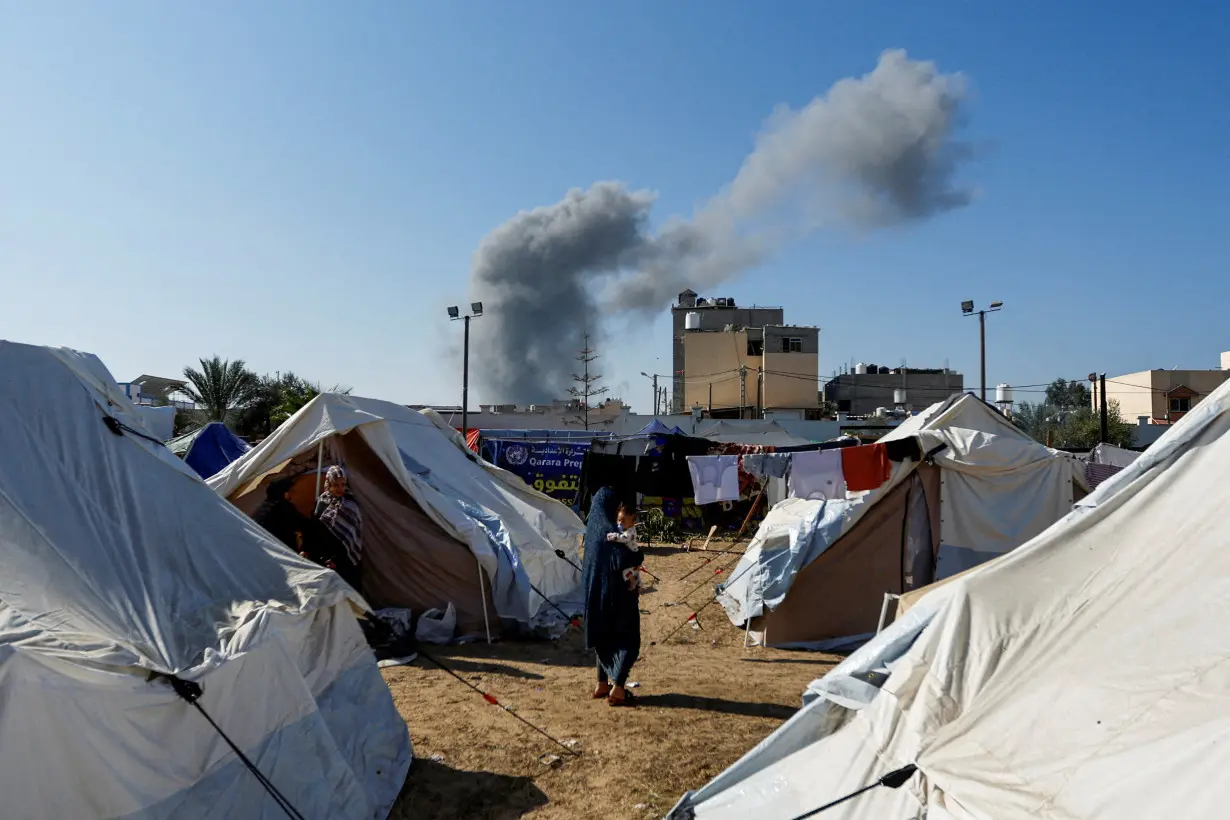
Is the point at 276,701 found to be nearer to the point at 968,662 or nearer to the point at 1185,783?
the point at 968,662

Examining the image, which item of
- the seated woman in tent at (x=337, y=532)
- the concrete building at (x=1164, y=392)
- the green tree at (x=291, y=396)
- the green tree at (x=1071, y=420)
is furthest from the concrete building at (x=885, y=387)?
the seated woman in tent at (x=337, y=532)

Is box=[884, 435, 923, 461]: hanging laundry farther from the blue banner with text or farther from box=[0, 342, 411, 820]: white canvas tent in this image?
the blue banner with text

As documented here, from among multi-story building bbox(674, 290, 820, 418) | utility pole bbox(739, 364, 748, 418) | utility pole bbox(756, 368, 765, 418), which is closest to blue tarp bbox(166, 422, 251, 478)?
multi-story building bbox(674, 290, 820, 418)

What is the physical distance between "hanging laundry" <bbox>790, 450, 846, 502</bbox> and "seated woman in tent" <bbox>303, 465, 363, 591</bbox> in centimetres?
458

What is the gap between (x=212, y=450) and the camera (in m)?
15.1

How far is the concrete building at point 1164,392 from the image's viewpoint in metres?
42.5

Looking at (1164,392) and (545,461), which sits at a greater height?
(1164,392)

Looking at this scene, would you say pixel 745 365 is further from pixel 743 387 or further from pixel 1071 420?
pixel 1071 420

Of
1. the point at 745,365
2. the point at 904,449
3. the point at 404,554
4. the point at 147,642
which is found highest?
the point at 745,365

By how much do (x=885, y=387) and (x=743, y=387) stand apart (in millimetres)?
10751

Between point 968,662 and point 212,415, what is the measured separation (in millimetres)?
30042

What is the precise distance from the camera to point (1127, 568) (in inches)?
134

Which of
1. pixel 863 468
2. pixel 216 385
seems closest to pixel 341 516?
pixel 863 468

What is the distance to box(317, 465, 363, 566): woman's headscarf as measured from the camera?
8.41 m
